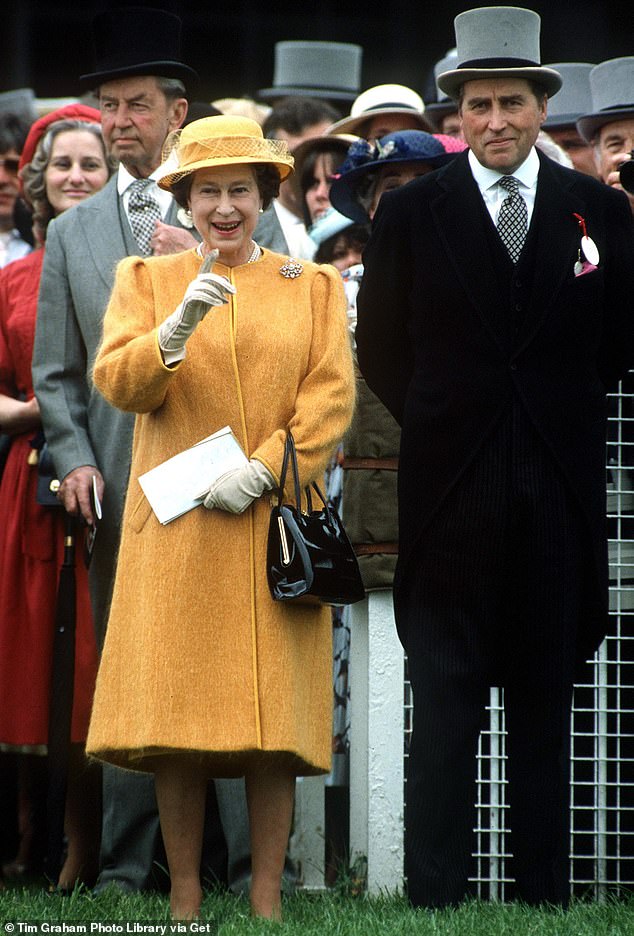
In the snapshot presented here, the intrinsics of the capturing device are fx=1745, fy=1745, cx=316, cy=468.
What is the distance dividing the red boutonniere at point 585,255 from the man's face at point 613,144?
1.79 m

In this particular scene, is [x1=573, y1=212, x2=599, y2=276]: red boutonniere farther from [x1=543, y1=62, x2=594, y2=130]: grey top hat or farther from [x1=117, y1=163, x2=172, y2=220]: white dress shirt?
[x1=543, y1=62, x2=594, y2=130]: grey top hat

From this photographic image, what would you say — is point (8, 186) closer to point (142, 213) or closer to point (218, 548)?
point (142, 213)

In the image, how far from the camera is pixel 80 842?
5.63m

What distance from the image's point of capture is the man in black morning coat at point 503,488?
4629mm

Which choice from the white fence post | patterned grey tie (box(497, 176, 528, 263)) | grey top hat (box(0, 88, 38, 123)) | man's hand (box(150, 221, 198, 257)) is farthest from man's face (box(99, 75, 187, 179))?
grey top hat (box(0, 88, 38, 123))

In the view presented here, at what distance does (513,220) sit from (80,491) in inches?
62.9

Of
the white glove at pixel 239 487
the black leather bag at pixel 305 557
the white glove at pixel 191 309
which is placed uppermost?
the white glove at pixel 191 309

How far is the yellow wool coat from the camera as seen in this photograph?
455 centimetres

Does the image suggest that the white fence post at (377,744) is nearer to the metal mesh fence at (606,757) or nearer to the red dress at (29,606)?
the metal mesh fence at (606,757)

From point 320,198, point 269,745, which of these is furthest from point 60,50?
point 269,745

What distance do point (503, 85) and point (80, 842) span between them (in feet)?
8.93

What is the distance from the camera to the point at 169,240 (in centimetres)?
542

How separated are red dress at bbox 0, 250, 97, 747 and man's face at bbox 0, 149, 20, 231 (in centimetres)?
181

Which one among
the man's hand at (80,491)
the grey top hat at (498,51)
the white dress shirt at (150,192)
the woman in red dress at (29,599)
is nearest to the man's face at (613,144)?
the grey top hat at (498,51)
